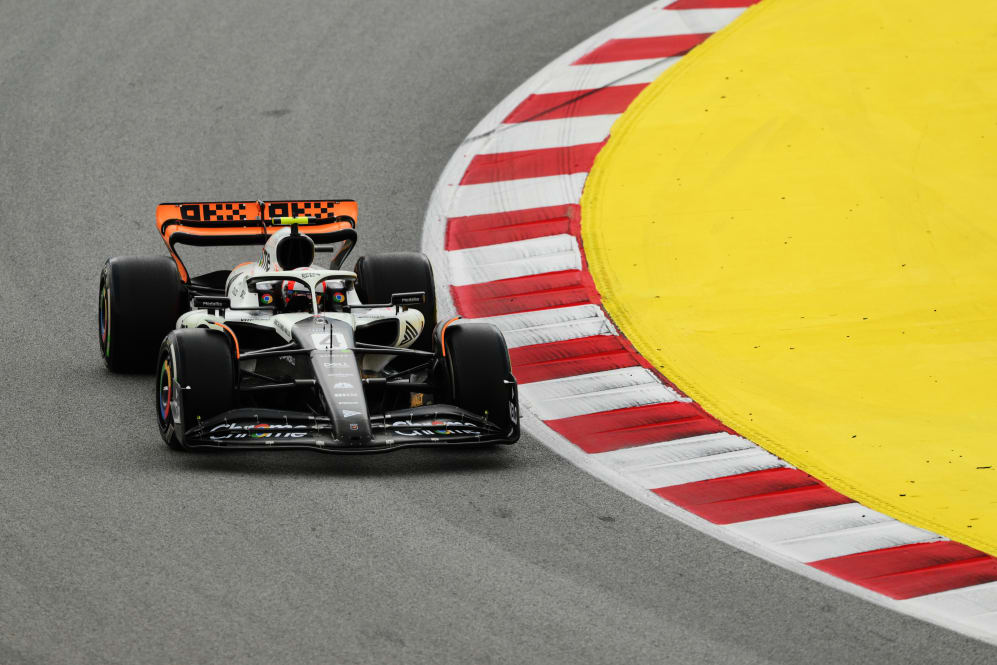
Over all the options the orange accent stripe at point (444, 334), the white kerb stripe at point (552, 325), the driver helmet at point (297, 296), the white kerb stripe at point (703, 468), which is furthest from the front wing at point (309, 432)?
the white kerb stripe at point (552, 325)

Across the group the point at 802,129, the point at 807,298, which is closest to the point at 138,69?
the point at 802,129

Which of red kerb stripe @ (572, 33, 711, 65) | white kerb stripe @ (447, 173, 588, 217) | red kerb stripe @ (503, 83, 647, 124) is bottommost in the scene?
white kerb stripe @ (447, 173, 588, 217)

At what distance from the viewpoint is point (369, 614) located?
6.89 meters

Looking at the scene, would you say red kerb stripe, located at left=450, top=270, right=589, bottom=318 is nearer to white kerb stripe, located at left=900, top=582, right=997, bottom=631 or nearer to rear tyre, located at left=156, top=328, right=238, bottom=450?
rear tyre, located at left=156, top=328, right=238, bottom=450

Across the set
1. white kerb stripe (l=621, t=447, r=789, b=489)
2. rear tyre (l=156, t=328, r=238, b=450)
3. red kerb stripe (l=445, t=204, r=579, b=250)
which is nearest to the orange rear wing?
red kerb stripe (l=445, t=204, r=579, b=250)

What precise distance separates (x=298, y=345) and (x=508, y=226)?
414cm

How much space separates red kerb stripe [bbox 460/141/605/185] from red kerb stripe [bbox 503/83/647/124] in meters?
0.68

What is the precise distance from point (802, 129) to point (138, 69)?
6.71 m

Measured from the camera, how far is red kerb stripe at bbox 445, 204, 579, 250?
12.9 meters

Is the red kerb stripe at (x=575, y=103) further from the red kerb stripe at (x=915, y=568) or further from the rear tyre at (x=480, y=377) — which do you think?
the red kerb stripe at (x=915, y=568)

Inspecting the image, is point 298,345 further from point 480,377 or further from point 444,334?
point 480,377

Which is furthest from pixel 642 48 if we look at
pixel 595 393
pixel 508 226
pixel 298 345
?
pixel 298 345

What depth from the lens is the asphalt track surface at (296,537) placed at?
6.72m

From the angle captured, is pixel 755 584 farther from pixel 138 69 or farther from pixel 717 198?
pixel 138 69
